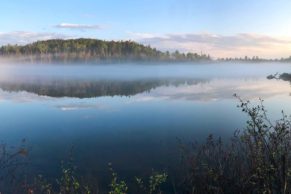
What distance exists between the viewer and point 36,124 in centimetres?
2981

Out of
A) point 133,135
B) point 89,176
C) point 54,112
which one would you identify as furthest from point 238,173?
point 54,112

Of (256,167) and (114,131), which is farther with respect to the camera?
(114,131)

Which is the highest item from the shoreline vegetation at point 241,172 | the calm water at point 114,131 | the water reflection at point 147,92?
the shoreline vegetation at point 241,172

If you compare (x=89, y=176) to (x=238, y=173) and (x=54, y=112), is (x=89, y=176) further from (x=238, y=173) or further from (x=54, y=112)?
(x=54, y=112)

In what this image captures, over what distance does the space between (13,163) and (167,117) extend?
56.6 feet

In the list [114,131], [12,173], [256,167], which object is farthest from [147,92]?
[256,167]

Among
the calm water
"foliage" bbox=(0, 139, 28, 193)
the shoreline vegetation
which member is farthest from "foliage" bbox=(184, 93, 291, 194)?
"foliage" bbox=(0, 139, 28, 193)

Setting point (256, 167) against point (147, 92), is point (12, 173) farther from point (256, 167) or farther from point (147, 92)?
point (147, 92)

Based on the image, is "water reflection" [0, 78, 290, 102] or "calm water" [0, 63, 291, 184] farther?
"water reflection" [0, 78, 290, 102]

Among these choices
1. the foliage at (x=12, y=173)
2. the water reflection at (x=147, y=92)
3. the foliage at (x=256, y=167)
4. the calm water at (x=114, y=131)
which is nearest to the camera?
the foliage at (x=256, y=167)

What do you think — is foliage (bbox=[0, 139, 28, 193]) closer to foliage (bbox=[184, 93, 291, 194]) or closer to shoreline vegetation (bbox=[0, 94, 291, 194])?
shoreline vegetation (bbox=[0, 94, 291, 194])

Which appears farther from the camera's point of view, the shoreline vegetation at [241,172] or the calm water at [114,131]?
the calm water at [114,131]

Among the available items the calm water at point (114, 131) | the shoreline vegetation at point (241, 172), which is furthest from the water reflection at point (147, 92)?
the shoreline vegetation at point (241, 172)

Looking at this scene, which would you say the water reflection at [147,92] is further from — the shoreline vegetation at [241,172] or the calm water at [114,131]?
the shoreline vegetation at [241,172]
